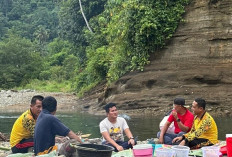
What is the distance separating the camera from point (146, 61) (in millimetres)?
20328

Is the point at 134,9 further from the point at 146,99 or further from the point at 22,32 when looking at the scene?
the point at 22,32

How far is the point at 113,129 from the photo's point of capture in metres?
7.70

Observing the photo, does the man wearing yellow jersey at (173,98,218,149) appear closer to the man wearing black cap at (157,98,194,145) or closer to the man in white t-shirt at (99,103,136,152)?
the man wearing black cap at (157,98,194,145)

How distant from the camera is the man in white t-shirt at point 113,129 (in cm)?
749

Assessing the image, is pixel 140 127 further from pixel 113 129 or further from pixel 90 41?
pixel 90 41

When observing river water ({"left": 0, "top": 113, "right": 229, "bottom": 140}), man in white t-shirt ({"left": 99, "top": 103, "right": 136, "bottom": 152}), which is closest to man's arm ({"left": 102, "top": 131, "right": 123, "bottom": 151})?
man in white t-shirt ({"left": 99, "top": 103, "right": 136, "bottom": 152})

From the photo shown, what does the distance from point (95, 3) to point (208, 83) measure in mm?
17037

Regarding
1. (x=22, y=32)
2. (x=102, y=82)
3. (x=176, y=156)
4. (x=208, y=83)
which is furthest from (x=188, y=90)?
(x=22, y=32)

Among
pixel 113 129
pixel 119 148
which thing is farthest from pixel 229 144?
pixel 113 129

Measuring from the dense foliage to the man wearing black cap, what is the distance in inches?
471

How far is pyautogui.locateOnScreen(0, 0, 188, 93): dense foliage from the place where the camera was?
2031cm

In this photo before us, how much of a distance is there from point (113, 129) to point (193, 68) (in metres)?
12.2

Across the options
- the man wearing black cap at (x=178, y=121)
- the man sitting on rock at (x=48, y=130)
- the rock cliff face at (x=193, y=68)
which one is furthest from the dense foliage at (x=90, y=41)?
the man sitting on rock at (x=48, y=130)

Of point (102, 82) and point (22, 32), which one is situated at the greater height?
point (22, 32)
